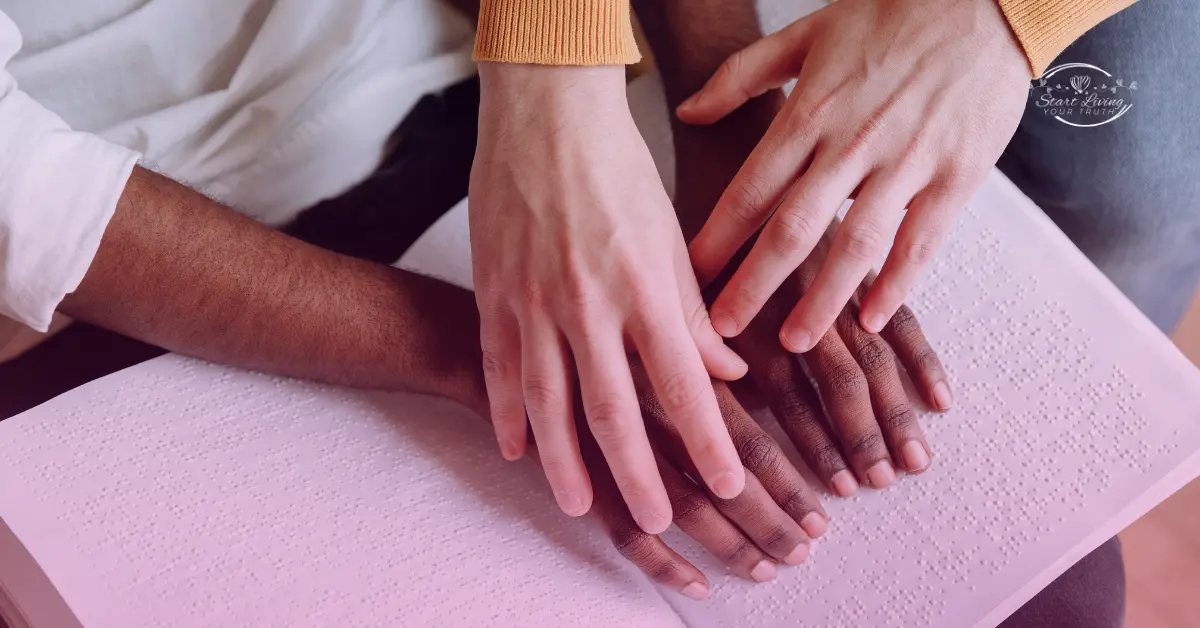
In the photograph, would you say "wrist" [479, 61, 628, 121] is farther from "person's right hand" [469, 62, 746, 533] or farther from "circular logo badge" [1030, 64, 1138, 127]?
"circular logo badge" [1030, 64, 1138, 127]

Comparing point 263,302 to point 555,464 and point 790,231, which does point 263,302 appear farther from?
point 790,231

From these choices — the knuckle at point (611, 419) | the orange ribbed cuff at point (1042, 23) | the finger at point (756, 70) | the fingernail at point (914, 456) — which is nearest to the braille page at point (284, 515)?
the knuckle at point (611, 419)

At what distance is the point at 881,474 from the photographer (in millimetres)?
608

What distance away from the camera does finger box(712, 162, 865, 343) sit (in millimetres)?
578

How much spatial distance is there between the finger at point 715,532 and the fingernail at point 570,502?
2.6 inches

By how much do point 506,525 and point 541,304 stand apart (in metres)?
0.17

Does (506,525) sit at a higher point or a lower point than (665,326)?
lower

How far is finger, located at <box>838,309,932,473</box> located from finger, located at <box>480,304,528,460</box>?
0.25 metres

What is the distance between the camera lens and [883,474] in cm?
61

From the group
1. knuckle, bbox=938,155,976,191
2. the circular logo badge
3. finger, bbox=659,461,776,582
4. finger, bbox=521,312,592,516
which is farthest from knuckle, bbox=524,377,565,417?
the circular logo badge

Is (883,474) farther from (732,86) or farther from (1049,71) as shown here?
(1049,71)

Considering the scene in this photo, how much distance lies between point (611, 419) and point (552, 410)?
4 centimetres

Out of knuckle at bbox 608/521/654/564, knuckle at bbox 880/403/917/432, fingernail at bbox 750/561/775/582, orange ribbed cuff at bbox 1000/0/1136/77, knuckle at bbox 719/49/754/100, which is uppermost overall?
orange ribbed cuff at bbox 1000/0/1136/77

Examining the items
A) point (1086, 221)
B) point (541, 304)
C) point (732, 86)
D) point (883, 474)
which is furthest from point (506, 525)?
point (1086, 221)
